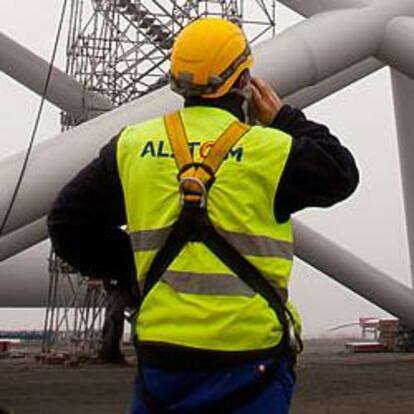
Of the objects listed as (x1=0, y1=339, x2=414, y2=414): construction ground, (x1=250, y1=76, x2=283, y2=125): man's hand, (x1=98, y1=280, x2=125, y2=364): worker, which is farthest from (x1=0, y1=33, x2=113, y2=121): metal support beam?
(x1=250, y1=76, x2=283, y2=125): man's hand

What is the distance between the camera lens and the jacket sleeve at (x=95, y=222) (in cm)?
275

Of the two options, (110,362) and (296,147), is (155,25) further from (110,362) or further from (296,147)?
(296,147)

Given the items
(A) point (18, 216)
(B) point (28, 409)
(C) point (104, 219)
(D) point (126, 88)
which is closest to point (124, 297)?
(C) point (104, 219)

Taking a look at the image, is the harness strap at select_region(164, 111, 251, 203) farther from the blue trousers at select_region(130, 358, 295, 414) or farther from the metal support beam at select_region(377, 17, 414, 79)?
the metal support beam at select_region(377, 17, 414, 79)

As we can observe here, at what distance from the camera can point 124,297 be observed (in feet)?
9.36

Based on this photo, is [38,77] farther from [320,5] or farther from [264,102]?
[264,102]

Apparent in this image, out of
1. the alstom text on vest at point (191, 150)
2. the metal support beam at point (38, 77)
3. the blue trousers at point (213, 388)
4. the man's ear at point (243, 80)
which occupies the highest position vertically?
the man's ear at point (243, 80)

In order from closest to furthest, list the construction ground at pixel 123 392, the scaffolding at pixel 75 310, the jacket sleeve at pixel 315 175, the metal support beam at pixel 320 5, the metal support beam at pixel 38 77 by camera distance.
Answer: the jacket sleeve at pixel 315 175, the metal support beam at pixel 320 5, the construction ground at pixel 123 392, the metal support beam at pixel 38 77, the scaffolding at pixel 75 310

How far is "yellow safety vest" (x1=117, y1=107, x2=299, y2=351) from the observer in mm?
2463

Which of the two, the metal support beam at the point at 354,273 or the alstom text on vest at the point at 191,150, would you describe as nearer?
the alstom text on vest at the point at 191,150

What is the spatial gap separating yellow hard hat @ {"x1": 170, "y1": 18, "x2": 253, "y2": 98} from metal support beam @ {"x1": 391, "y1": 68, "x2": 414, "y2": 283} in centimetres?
Answer: 1357

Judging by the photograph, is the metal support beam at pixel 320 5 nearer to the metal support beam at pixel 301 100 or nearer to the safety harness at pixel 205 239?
the metal support beam at pixel 301 100

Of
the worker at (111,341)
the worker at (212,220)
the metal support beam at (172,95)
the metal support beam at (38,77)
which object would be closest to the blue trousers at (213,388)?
the worker at (212,220)

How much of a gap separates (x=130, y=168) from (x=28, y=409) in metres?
10.2
